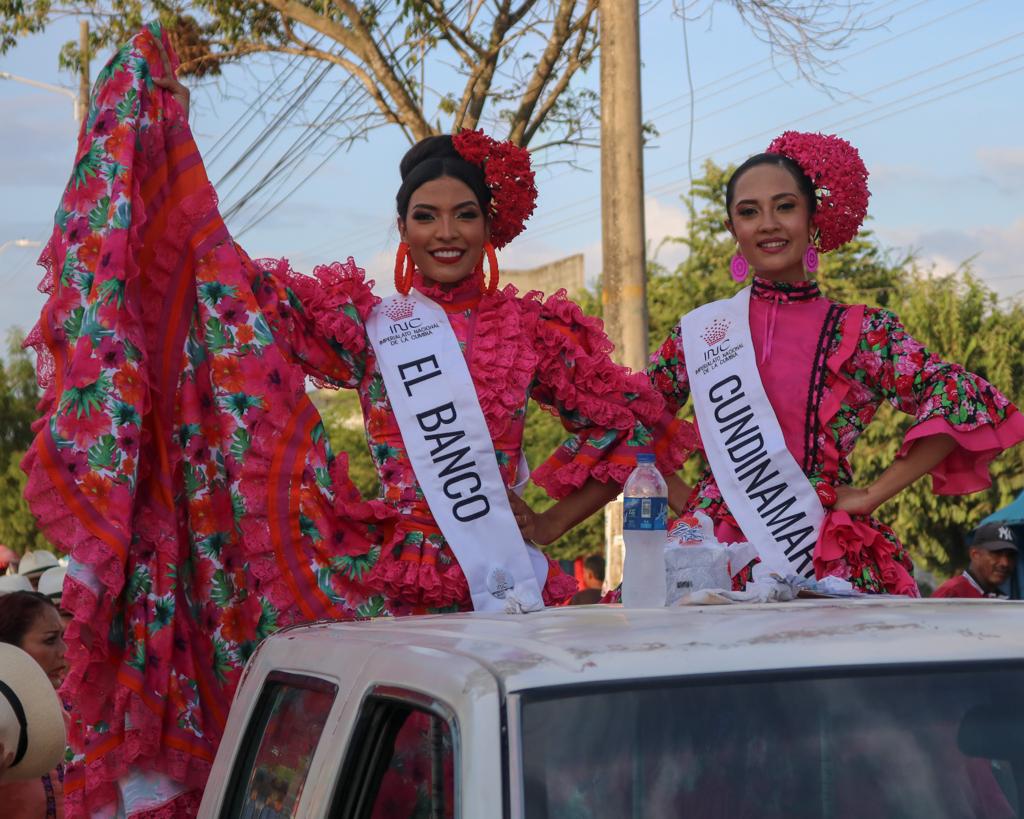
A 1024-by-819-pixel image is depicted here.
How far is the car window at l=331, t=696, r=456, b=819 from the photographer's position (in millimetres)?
1992

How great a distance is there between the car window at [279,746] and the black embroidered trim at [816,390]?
192 centimetres

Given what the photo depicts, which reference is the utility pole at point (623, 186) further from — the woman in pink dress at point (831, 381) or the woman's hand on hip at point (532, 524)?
the woman's hand on hip at point (532, 524)

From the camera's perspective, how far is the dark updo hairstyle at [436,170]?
4254 mm

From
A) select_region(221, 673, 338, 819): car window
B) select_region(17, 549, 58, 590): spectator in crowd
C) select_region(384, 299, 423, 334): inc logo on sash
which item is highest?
select_region(384, 299, 423, 334): inc logo on sash

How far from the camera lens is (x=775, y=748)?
6.50ft

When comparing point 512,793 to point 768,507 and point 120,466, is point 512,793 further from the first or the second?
point 768,507

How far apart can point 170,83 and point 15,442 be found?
27.9 meters

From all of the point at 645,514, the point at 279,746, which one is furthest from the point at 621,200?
the point at 279,746

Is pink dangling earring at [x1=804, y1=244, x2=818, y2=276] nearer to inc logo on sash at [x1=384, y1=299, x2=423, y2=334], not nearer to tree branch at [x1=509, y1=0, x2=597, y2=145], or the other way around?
inc logo on sash at [x1=384, y1=299, x2=423, y2=334]

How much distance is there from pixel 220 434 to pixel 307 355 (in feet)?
1.02

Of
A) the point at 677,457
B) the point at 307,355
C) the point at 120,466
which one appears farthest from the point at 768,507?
the point at 120,466

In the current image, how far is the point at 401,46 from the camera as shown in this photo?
37.8ft

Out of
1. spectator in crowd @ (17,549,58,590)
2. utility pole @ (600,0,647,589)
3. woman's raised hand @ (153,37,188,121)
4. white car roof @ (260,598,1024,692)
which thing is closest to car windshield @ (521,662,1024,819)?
white car roof @ (260,598,1024,692)

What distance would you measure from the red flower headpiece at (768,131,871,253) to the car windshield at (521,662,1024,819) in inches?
95.2
